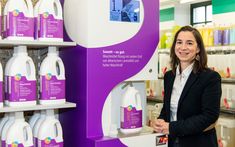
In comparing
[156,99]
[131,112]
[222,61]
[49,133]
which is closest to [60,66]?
[49,133]

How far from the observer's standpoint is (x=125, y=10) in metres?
2.48

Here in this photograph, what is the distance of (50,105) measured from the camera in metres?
2.19

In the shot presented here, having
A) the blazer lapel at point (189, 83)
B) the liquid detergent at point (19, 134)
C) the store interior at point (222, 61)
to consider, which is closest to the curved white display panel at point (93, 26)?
the blazer lapel at point (189, 83)

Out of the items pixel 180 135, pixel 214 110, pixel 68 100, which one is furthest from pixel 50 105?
pixel 214 110

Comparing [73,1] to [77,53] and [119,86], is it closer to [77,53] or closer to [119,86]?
[77,53]

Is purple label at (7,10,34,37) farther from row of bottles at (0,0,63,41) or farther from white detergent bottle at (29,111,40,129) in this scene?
white detergent bottle at (29,111,40,129)

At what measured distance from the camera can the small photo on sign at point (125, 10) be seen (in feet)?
7.91

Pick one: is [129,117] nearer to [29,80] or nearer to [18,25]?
[29,80]

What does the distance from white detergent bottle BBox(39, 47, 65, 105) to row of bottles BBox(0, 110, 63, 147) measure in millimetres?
126

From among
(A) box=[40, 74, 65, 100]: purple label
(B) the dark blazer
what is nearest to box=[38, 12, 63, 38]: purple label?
(A) box=[40, 74, 65, 100]: purple label

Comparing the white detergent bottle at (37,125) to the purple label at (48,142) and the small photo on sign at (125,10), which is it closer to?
the purple label at (48,142)

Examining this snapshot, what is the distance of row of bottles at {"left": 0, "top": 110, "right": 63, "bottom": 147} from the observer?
2.11 metres

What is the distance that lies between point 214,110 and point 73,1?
127cm

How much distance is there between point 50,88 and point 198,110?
1059 mm
